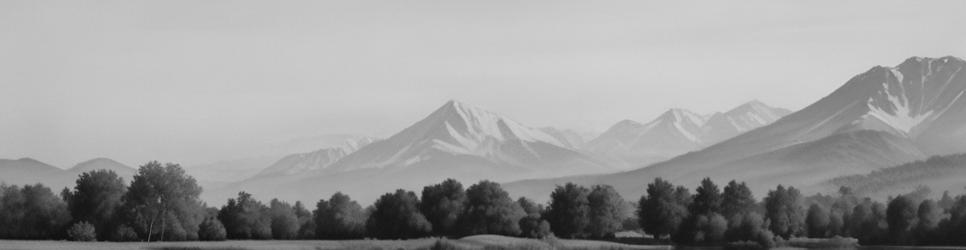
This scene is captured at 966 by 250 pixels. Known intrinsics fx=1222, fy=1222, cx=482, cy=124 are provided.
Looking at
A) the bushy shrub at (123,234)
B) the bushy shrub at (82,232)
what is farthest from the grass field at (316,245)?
the bushy shrub at (123,234)

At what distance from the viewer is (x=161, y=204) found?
19800cm

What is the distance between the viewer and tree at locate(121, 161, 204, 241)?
19600cm

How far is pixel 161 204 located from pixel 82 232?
1298 centimetres

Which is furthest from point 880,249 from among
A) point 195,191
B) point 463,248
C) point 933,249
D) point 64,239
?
point 64,239

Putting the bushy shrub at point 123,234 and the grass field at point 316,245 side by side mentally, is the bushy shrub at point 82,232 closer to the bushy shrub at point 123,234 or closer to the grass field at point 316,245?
the bushy shrub at point 123,234

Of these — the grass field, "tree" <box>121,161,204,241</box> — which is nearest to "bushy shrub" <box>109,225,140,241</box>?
"tree" <box>121,161,204,241</box>

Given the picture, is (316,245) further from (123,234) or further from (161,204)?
(123,234)

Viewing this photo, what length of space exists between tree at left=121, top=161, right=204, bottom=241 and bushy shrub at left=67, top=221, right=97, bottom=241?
5937 millimetres

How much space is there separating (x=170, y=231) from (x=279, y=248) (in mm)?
32555

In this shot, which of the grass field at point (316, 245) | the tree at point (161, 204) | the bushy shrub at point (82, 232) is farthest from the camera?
the tree at point (161, 204)

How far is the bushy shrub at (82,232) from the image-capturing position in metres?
191

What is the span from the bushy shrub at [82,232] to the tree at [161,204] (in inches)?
234

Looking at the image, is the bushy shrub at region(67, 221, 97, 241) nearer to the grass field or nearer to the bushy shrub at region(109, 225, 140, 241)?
the bushy shrub at region(109, 225, 140, 241)

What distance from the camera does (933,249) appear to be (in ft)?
632
